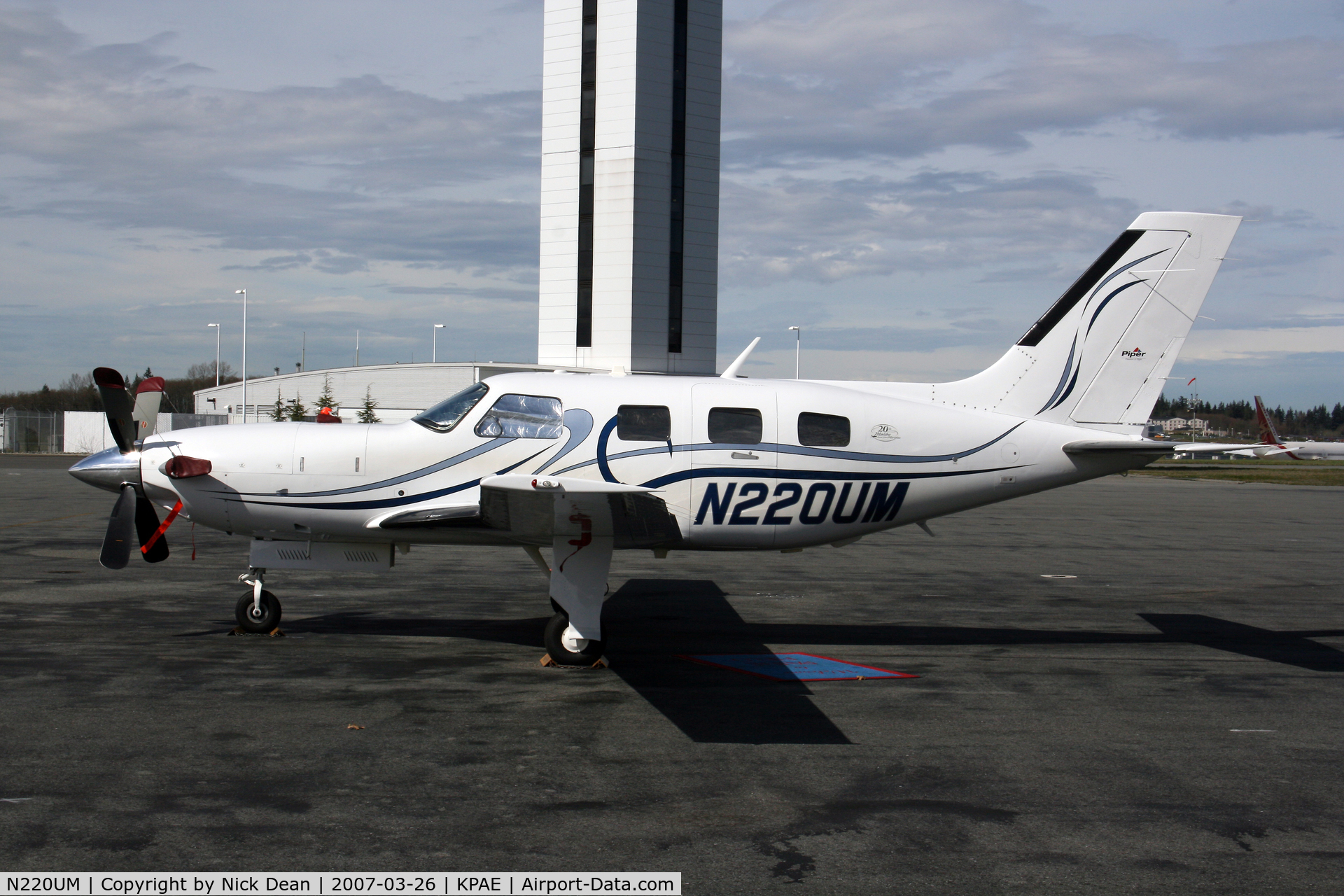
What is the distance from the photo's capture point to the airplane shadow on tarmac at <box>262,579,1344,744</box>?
314 inches

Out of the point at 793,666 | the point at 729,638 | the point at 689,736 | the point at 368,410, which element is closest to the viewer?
the point at 689,736

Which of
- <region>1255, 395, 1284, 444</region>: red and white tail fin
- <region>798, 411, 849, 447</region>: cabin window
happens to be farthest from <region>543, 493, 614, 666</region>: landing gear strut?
<region>1255, 395, 1284, 444</region>: red and white tail fin

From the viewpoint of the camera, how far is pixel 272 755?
620 centimetres

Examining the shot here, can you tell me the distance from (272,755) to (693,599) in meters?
7.03

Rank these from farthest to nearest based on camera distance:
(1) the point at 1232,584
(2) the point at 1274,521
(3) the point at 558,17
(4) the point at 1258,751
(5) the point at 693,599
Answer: (3) the point at 558,17
(2) the point at 1274,521
(1) the point at 1232,584
(5) the point at 693,599
(4) the point at 1258,751

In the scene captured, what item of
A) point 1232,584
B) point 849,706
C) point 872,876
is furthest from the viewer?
point 1232,584

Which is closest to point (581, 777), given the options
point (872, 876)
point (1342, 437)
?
point (872, 876)

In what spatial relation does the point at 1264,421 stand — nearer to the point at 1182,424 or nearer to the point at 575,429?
the point at 1182,424

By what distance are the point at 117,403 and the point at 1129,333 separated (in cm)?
1078

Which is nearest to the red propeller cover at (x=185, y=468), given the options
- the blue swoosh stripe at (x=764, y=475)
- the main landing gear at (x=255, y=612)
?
the main landing gear at (x=255, y=612)

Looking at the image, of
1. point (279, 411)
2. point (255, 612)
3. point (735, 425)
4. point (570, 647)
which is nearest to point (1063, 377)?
point (735, 425)

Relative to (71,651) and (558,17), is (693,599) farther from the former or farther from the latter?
(558,17)

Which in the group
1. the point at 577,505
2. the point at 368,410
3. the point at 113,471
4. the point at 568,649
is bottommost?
the point at 568,649

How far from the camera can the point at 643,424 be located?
30.6 ft
